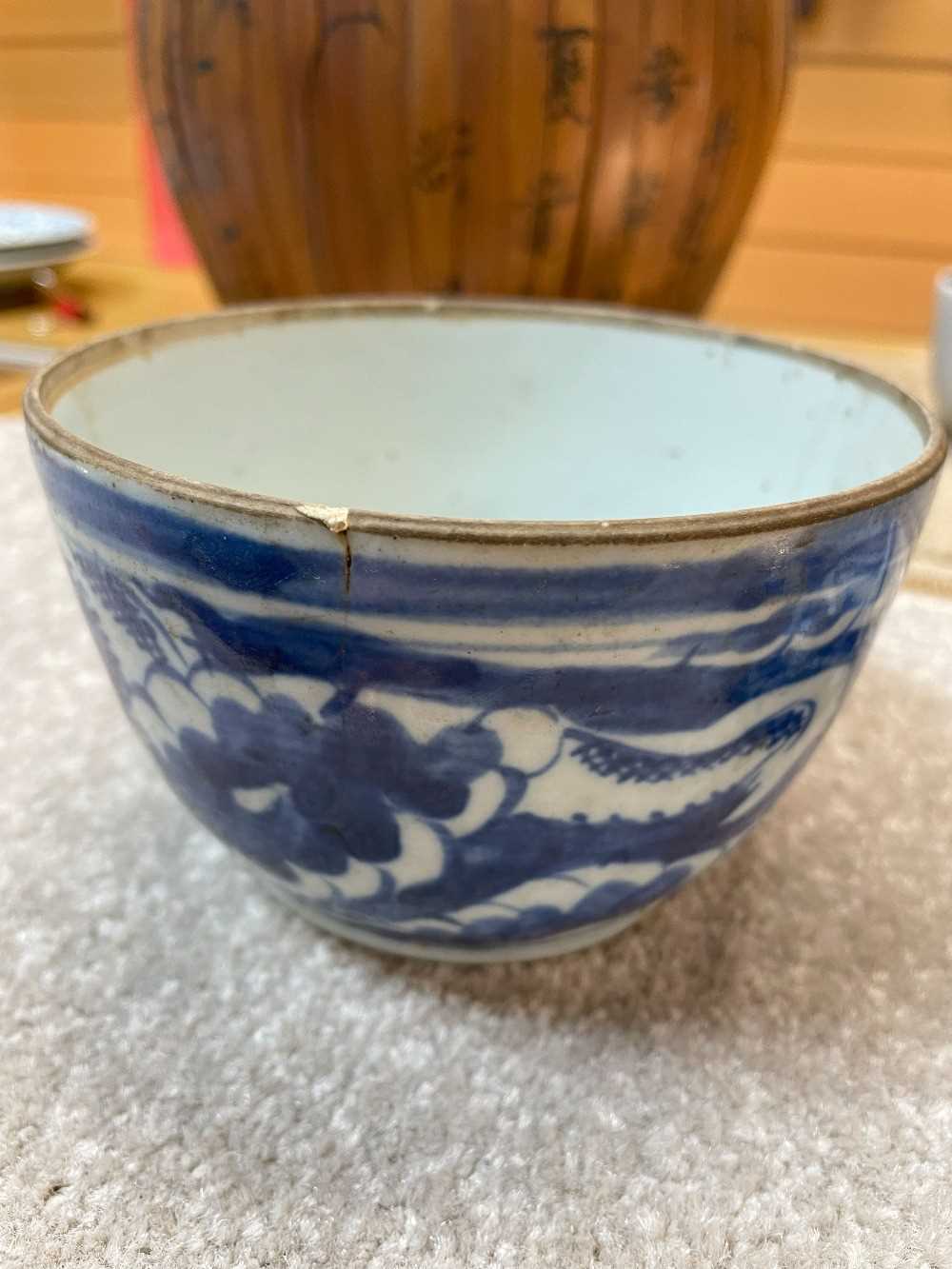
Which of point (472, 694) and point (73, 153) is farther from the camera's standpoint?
point (73, 153)

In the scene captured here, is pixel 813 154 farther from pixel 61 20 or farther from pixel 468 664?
pixel 468 664

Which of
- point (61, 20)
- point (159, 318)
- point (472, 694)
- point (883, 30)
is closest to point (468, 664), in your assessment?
point (472, 694)

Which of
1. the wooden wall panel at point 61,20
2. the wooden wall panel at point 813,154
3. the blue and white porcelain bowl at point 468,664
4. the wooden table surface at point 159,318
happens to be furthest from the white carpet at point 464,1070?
the wooden wall panel at point 61,20

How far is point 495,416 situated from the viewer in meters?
0.39

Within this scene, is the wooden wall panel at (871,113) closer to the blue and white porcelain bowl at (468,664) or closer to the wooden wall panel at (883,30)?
the wooden wall panel at (883,30)

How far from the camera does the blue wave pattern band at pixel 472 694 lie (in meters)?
0.17

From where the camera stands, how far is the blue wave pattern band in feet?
0.57

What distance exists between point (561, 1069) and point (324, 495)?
0.69ft

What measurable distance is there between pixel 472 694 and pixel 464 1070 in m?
0.09

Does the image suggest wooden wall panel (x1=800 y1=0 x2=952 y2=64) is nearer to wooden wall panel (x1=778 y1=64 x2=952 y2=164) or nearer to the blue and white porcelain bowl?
wooden wall panel (x1=778 y1=64 x2=952 y2=164)

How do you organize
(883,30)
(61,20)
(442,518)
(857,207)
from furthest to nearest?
(61,20), (857,207), (883,30), (442,518)

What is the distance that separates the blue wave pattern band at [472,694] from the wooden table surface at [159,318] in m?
0.30

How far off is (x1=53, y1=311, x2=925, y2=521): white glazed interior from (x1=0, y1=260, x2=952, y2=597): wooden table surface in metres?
0.17

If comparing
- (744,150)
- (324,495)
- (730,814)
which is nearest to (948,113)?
(744,150)
